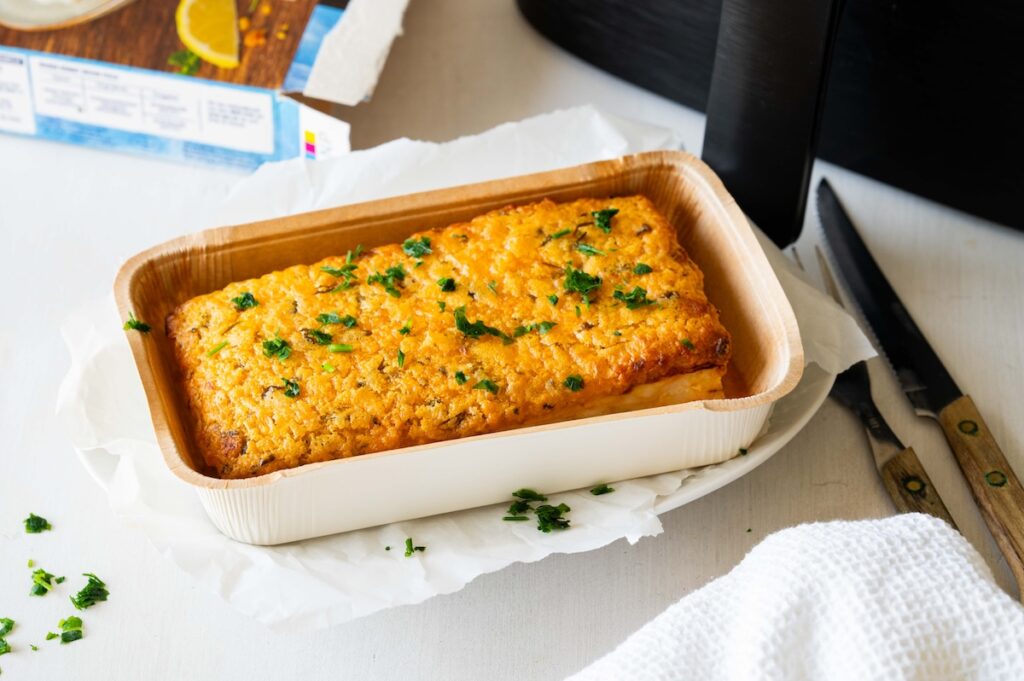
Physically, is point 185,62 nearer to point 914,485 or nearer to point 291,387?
point 291,387

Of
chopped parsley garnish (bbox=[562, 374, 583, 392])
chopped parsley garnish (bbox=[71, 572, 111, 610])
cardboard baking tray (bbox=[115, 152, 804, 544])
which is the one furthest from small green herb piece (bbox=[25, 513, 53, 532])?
chopped parsley garnish (bbox=[562, 374, 583, 392])

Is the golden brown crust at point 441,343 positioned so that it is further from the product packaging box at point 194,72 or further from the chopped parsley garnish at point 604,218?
the product packaging box at point 194,72

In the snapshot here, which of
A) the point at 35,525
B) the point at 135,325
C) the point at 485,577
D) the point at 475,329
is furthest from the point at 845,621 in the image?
the point at 35,525

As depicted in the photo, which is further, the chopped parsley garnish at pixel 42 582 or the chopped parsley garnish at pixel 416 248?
the chopped parsley garnish at pixel 416 248

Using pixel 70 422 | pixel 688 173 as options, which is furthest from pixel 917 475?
pixel 70 422

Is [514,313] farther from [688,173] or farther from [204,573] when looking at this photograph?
[204,573]

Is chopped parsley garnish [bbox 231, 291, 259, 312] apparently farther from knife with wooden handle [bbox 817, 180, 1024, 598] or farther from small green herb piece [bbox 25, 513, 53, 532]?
knife with wooden handle [bbox 817, 180, 1024, 598]

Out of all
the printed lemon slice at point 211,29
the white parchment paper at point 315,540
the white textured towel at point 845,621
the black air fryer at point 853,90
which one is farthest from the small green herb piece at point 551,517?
the printed lemon slice at point 211,29
